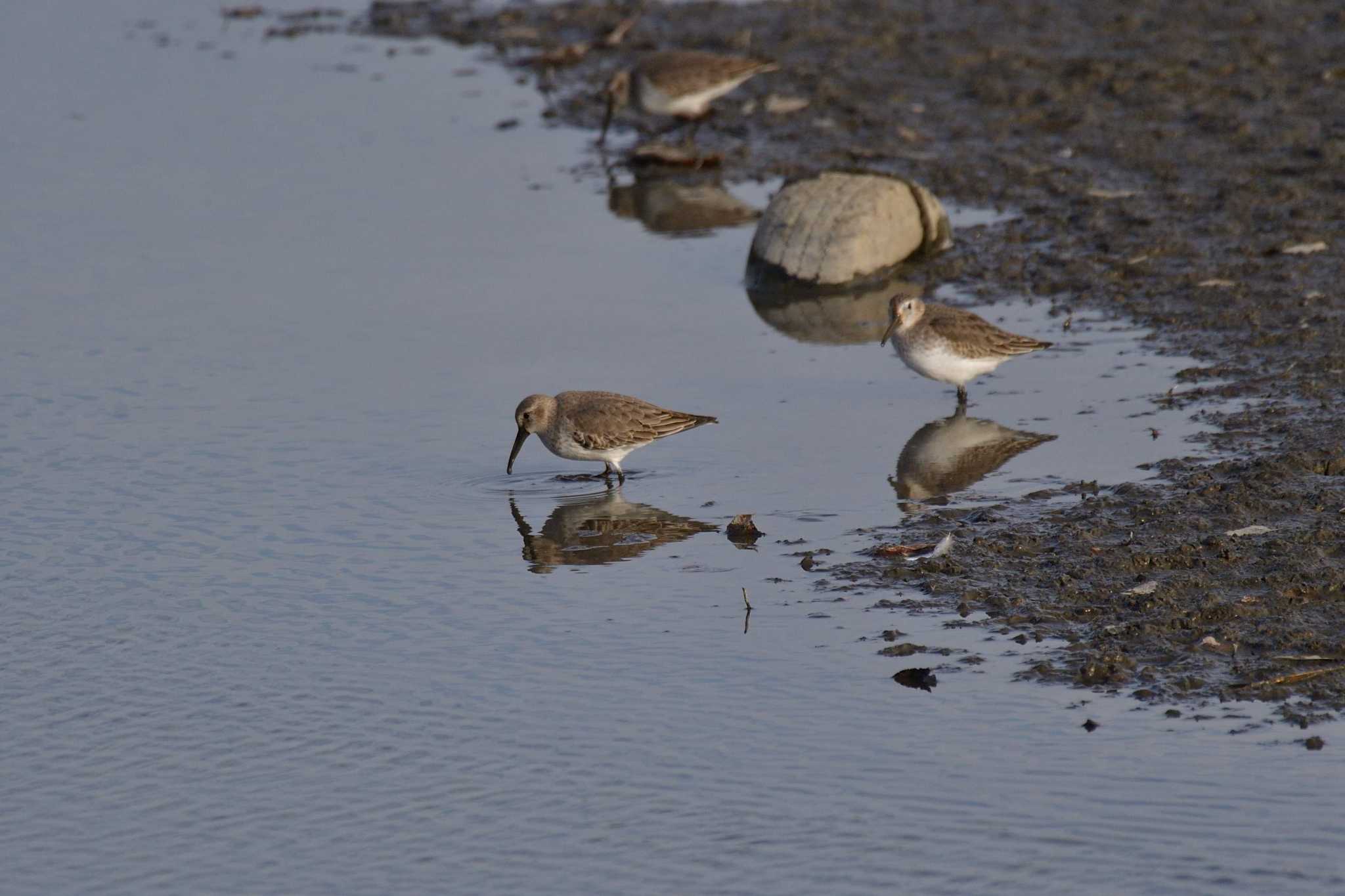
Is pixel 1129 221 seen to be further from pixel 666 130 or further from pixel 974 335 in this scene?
pixel 666 130

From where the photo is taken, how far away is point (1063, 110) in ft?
70.1

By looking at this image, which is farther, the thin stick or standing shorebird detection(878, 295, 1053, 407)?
standing shorebird detection(878, 295, 1053, 407)

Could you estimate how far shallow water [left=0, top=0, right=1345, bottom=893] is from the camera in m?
7.87

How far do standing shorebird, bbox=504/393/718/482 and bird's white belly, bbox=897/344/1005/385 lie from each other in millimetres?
1782

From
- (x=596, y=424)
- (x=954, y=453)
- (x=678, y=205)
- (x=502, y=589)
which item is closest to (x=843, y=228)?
(x=678, y=205)

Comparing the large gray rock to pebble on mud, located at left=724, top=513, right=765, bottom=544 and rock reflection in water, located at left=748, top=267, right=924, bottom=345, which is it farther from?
pebble on mud, located at left=724, top=513, right=765, bottom=544

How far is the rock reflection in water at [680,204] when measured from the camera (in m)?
19.5

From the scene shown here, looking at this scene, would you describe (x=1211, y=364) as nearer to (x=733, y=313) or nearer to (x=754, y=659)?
(x=733, y=313)

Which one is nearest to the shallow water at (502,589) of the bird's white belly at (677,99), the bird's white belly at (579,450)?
the bird's white belly at (579,450)

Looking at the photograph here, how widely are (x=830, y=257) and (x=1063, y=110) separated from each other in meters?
5.67

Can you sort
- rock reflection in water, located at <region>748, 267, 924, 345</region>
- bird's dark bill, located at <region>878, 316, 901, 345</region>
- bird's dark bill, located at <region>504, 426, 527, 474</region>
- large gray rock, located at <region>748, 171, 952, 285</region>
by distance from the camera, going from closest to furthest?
bird's dark bill, located at <region>504, 426, 527, 474</region>
bird's dark bill, located at <region>878, 316, 901, 345</region>
rock reflection in water, located at <region>748, 267, 924, 345</region>
large gray rock, located at <region>748, 171, 952, 285</region>

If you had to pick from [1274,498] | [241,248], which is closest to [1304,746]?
[1274,498]

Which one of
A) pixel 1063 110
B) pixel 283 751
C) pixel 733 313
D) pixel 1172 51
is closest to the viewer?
pixel 283 751

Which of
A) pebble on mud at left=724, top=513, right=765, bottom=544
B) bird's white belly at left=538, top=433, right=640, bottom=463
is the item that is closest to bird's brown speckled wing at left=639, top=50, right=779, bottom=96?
bird's white belly at left=538, top=433, right=640, bottom=463
